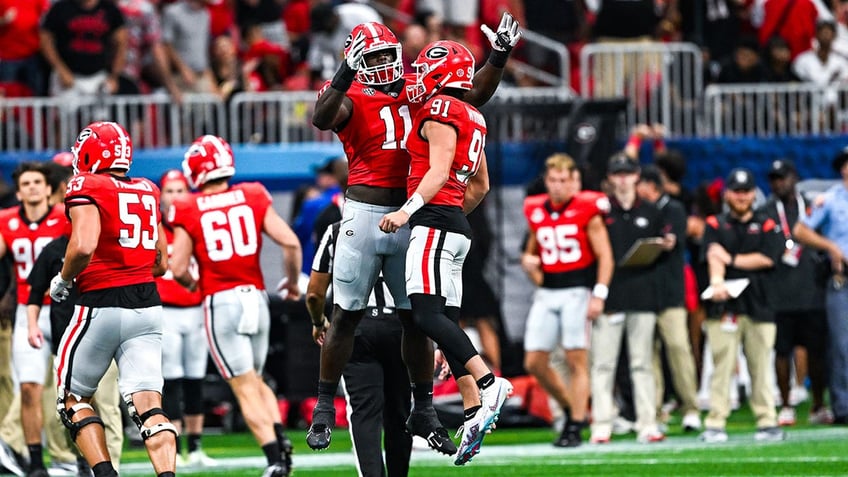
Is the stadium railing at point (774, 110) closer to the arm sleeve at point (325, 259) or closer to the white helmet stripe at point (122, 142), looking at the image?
the arm sleeve at point (325, 259)

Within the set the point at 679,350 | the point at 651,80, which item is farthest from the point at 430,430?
the point at 651,80

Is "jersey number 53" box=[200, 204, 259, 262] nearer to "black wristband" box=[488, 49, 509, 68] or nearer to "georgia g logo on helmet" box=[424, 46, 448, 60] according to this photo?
"georgia g logo on helmet" box=[424, 46, 448, 60]

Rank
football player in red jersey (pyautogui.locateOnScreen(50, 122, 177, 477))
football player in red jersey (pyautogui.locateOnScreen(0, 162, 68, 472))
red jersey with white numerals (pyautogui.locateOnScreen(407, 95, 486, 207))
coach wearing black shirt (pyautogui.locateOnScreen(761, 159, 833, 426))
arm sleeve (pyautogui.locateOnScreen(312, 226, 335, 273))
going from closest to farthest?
red jersey with white numerals (pyautogui.locateOnScreen(407, 95, 486, 207)), football player in red jersey (pyautogui.locateOnScreen(50, 122, 177, 477)), arm sleeve (pyautogui.locateOnScreen(312, 226, 335, 273)), football player in red jersey (pyautogui.locateOnScreen(0, 162, 68, 472)), coach wearing black shirt (pyautogui.locateOnScreen(761, 159, 833, 426))

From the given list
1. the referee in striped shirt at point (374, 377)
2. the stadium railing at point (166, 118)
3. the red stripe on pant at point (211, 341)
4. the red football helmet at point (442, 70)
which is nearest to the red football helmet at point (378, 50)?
the red football helmet at point (442, 70)

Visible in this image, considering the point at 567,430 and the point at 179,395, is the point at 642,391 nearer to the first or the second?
the point at 567,430

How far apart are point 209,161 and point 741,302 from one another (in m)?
4.99

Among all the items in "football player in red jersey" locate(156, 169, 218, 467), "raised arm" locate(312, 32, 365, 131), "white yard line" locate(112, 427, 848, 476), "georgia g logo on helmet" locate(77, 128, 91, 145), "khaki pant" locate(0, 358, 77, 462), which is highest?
"raised arm" locate(312, 32, 365, 131)

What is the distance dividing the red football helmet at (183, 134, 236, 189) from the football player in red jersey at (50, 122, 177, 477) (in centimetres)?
221

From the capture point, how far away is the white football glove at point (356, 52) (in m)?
8.80

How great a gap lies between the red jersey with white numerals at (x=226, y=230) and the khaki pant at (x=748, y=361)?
14.4 feet

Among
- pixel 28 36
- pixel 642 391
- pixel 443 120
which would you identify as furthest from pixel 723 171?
pixel 443 120

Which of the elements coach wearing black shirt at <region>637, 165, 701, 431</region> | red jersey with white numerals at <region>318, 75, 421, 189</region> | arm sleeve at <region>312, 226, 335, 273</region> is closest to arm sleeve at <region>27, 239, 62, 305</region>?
arm sleeve at <region>312, 226, 335, 273</region>

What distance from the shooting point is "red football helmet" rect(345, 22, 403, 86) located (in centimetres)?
889

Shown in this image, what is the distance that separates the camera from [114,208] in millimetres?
9484
